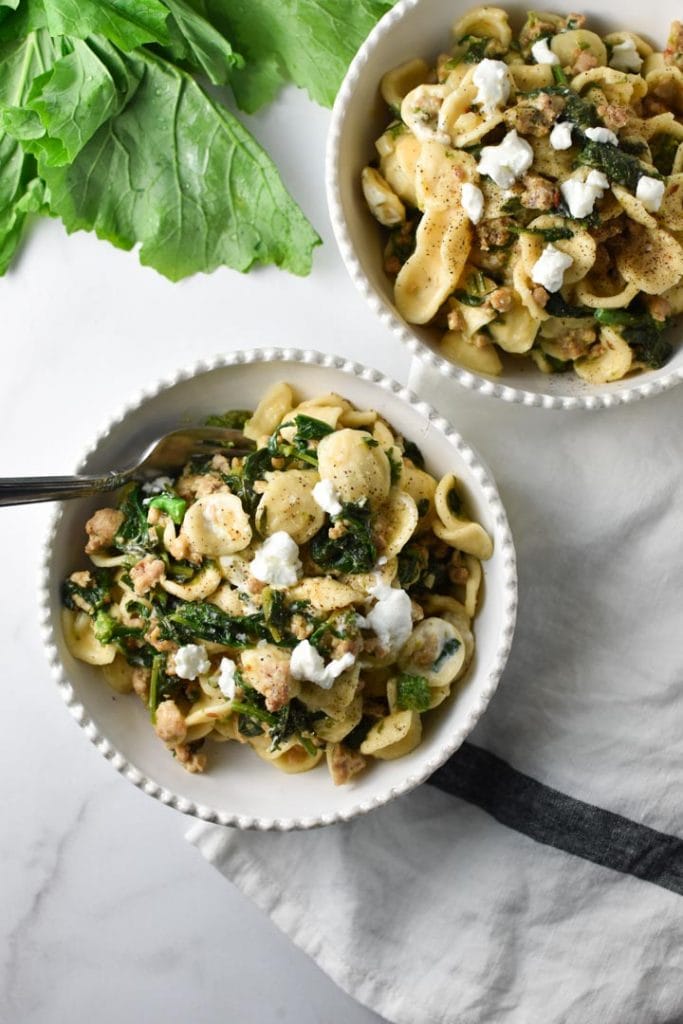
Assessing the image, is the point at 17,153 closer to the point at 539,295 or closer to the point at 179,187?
the point at 179,187

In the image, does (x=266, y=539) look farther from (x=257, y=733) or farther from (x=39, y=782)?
(x=39, y=782)

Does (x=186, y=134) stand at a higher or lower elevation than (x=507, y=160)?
lower

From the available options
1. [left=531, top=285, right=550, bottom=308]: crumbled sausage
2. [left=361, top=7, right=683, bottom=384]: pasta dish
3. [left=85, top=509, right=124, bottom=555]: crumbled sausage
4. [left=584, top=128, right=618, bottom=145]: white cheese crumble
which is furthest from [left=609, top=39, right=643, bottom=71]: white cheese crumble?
[left=85, top=509, right=124, bottom=555]: crumbled sausage

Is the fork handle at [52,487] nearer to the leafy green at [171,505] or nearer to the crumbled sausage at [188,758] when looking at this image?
the leafy green at [171,505]

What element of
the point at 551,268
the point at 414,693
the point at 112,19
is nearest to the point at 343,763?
the point at 414,693

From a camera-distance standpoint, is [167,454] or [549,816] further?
[549,816]

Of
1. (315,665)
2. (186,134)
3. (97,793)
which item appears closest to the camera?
Result: (315,665)

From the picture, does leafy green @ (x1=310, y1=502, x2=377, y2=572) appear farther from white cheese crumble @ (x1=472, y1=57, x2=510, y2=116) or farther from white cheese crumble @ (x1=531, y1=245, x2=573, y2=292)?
white cheese crumble @ (x1=472, y1=57, x2=510, y2=116)
